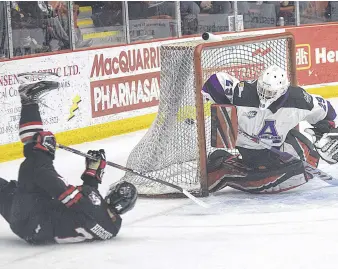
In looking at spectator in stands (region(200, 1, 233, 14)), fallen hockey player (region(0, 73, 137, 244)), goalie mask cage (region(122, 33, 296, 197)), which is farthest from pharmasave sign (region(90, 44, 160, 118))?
fallen hockey player (region(0, 73, 137, 244))

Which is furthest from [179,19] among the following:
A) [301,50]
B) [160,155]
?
[160,155]

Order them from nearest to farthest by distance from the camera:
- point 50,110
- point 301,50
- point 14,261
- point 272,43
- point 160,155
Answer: point 14,261 < point 160,155 < point 272,43 < point 50,110 < point 301,50

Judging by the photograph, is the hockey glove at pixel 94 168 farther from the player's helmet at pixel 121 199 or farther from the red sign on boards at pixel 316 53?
the red sign on boards at pixel 316 53

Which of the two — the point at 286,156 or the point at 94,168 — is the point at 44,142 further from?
the point at 286,156

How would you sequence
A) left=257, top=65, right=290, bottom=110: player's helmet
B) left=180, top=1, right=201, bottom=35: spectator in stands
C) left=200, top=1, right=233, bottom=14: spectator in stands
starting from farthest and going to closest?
left=200, top=1, right=233, bottom=14: spectator in stands
left=180, top=1, right=201, bottom=35: spectator in stands
left=257, top=65, right=290, bottom=110: player's helmet

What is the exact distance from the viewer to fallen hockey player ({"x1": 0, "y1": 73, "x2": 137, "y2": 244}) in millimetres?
4449

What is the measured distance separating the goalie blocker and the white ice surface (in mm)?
69

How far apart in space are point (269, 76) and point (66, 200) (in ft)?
5.24

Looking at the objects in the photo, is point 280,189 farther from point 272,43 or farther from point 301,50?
point 301,50

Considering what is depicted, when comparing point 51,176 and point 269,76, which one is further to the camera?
point 269,76

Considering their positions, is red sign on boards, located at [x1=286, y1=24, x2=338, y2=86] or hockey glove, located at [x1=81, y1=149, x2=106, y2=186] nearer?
hockey glove, located at [x1=81, y1=149, x2=106, y2=186]

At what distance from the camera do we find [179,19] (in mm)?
9102

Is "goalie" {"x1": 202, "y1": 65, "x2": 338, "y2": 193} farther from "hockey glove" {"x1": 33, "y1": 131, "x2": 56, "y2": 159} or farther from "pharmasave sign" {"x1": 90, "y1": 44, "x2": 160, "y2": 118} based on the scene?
"pharmasave sign" {"x1": 90, "y1": 44, "x2": 160, "y2": 118}

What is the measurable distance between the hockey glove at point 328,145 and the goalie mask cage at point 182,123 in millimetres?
→ 675
